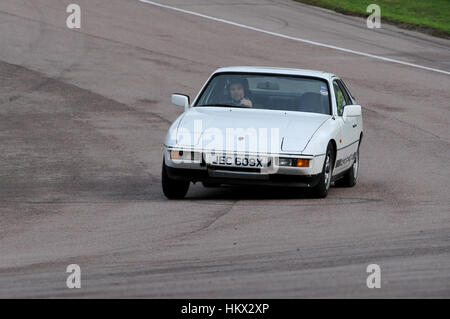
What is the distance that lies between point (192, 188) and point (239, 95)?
1.35 m

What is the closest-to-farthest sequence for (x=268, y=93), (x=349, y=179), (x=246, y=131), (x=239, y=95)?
(x=246, y=131) → (x=239, y=95) → (x=268, y=93) → (x=349, y=179)

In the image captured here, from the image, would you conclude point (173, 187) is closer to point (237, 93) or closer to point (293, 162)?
point (293, 162)

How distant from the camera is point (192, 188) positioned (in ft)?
44.4

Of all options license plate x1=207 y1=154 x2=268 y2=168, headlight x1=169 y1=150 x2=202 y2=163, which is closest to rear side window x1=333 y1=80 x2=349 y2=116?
license plate x1=207 y1=154 x2=268 y2=168

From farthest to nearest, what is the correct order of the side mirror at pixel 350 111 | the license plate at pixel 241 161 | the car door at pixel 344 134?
the side mirror at pixel 350 111
the car door at pixel 344 134
the license plate at pixel 241 161

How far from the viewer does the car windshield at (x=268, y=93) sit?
1301 centimetres

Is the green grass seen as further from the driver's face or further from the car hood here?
the car hood

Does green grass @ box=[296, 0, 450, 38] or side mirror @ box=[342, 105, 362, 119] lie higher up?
green grass @ box=[296, 0, 450, 38]

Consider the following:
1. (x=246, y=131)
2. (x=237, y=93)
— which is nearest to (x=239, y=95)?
(x=237, y=93)

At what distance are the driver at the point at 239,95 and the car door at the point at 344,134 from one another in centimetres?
109

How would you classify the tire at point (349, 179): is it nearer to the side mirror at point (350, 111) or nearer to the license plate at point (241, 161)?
the side mirror at point (350, 111)

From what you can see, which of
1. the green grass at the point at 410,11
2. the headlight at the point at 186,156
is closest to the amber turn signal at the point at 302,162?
the headlight at the point at 186,156

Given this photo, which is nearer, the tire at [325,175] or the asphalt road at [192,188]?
the asphalt road at [192,188]

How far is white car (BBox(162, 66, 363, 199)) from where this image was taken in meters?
11.6
